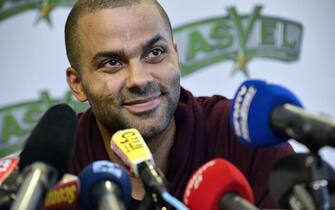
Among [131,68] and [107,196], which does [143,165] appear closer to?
[107,196]

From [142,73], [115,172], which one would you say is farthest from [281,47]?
[115,172]

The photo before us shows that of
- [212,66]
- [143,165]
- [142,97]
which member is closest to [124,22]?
[142,97]

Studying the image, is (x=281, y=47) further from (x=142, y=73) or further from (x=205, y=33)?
(x=142, y=73)

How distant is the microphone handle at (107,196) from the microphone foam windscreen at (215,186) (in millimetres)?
120

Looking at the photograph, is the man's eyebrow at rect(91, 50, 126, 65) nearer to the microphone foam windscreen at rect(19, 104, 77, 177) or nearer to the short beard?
the short beard

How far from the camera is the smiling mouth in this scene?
1.29 meters

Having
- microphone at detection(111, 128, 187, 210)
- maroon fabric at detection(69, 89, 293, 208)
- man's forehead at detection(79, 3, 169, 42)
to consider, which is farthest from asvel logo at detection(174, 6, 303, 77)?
microphone at detection(111, 128, 187, 210)

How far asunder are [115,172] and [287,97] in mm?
246

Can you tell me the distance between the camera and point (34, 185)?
626 millimetres

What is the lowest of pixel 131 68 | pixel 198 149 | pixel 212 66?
pixel 212 66

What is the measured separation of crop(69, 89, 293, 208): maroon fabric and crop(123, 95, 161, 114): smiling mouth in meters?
0.18

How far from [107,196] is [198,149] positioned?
0.77 metres

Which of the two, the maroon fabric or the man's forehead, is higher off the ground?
the man's forehead

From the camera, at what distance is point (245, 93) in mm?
848
